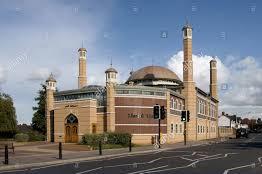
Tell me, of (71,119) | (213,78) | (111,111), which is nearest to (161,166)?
(111,111)

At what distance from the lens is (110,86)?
5128cm

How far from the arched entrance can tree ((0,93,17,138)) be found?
15.8m

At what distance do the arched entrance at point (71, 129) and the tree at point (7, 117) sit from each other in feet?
51.9

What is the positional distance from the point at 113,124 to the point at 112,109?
1.80 m

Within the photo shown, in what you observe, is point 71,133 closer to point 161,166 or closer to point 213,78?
point 161,166

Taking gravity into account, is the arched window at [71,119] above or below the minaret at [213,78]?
below

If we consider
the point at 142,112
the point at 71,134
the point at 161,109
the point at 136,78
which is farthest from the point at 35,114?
the point at 161,109

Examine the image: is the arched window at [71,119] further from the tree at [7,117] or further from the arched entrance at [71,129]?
the tree at [7,117]

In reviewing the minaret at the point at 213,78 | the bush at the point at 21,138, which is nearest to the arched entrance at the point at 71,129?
the bush at the point at 21,138

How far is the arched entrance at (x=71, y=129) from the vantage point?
53.1 metres

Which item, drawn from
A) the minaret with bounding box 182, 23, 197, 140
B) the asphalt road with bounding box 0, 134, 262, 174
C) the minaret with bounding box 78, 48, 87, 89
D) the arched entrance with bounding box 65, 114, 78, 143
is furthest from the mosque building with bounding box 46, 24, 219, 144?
the asphalt road with bounding box 0, 134, 262, 174

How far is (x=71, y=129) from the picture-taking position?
176ft

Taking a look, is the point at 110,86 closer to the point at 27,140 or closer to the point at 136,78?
the point at 27,140

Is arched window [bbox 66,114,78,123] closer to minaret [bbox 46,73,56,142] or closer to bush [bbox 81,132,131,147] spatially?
minaret [bbox 46,73,56,142]
